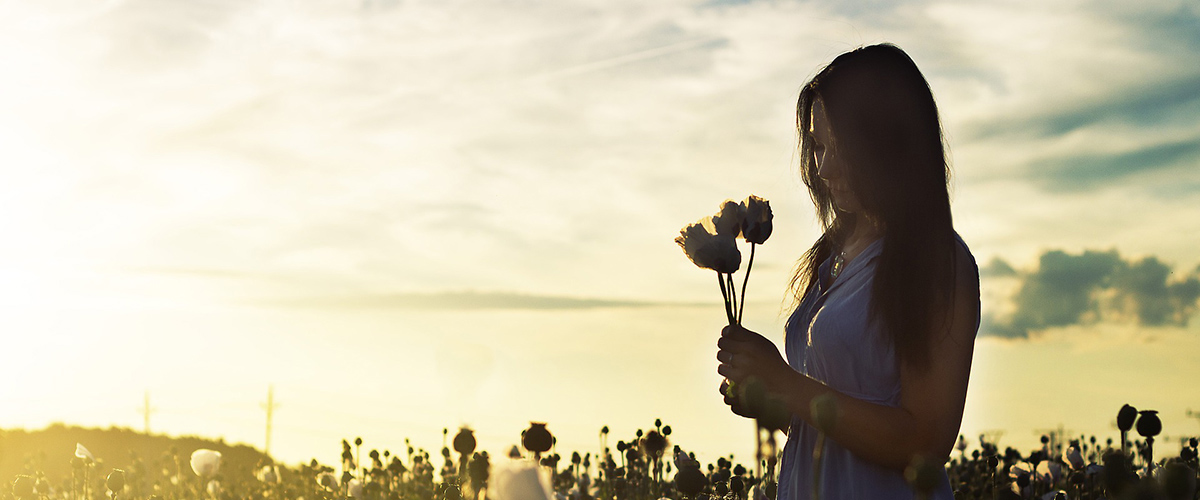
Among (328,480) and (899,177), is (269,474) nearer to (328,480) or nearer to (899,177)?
(328,480)

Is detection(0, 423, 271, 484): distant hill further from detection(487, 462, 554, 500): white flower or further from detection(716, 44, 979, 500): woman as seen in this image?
detection(487, 462, 554, 500): white flower

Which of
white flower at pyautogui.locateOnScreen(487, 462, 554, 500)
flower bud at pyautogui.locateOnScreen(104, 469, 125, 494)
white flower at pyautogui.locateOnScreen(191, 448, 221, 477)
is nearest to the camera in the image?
white flower at pyautogui.locateOnScreen(487, 462, 554, 500)

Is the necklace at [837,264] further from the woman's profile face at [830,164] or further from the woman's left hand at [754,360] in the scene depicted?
the woman's left hand at [754,360]

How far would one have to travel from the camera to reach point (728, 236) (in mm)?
3061

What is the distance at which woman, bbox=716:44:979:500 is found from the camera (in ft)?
9.37

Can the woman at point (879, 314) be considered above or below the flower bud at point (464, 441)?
above

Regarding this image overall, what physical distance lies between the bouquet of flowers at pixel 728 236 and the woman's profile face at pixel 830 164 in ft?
0.68

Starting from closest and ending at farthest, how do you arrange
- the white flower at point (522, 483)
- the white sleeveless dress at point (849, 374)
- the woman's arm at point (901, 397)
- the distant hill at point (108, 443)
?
the white flower at point (522, 483)
the woman's arm at point (901, 397)
the white sleeveless dress at point (849, 374)
the distant hill at point (108, 443)

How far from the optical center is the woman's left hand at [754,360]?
2.84 m

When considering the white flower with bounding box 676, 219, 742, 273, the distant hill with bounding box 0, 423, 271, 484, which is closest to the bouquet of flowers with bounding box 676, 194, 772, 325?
the white flower with bounding box 676, 219, 742, 273

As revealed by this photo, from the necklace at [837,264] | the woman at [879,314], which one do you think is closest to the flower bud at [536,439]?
the woman at [879,314]

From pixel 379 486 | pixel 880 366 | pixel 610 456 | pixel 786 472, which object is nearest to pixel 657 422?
pixel 610 456

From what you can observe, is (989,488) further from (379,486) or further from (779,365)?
(779,365)

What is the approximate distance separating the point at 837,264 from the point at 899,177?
1.72ft
